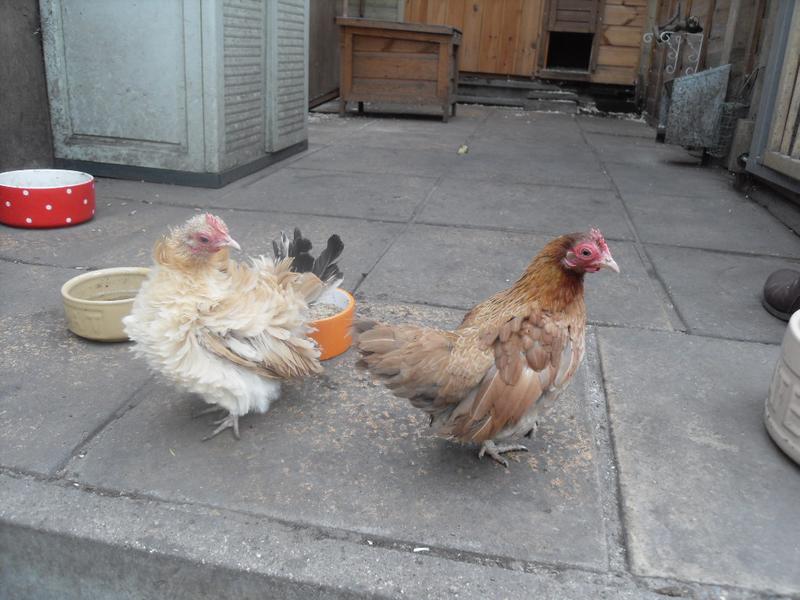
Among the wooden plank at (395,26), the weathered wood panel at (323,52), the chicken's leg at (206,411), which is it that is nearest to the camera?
the chicken's leg at (206,411)

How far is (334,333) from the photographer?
289 cm

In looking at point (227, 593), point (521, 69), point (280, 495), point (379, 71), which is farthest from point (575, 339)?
point (521, 69)

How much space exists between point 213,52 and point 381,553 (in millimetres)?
4489

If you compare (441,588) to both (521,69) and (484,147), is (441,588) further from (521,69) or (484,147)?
(521,69)

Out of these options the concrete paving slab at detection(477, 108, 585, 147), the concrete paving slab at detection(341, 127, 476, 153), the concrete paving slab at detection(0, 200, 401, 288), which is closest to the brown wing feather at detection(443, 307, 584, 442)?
the concrete paving slab at detection(0, 200, 401, 288)

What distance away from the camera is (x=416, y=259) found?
13.8 feet

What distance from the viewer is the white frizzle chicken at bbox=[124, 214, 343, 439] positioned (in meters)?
2.22

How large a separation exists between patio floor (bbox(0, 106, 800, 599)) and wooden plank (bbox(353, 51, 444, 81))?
686 centimetres

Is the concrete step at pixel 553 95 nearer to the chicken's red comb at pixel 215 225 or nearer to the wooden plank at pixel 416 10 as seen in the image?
the wooden plank at pixel 416 10

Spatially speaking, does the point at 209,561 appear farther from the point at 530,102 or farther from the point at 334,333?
the point at 530,102

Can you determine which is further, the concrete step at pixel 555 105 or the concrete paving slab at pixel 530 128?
the concrete step at pixel 555 105

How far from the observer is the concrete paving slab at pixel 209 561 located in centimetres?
179

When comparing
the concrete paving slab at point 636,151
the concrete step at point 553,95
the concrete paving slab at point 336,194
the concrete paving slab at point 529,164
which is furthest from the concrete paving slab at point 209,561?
the concrete step at point 553,95

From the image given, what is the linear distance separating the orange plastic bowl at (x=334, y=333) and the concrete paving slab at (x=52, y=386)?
72 cm
